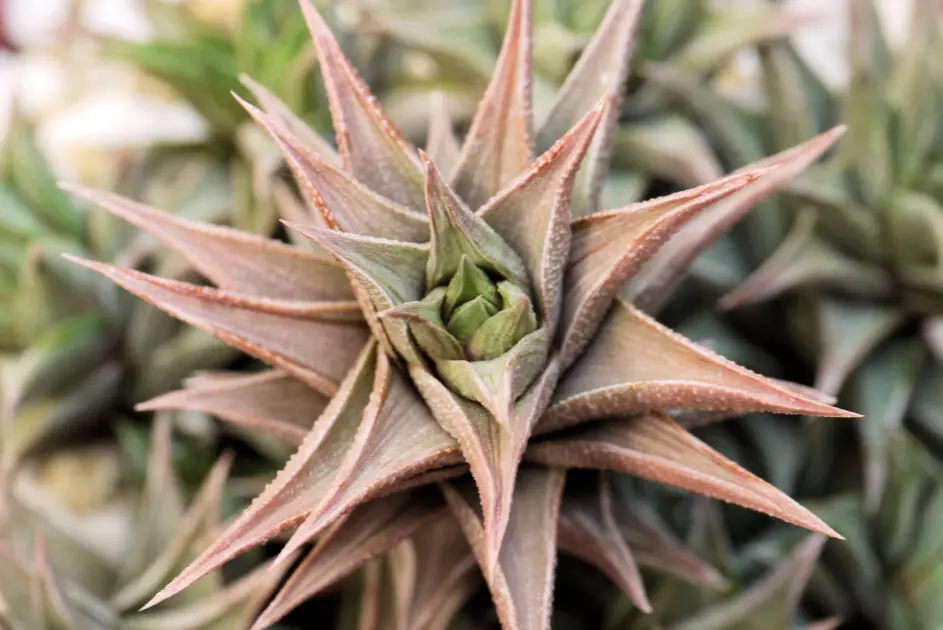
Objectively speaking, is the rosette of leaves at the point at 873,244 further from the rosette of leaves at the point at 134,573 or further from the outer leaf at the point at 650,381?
the rosette of leaves at the point at 134,573

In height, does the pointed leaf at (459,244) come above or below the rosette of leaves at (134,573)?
above

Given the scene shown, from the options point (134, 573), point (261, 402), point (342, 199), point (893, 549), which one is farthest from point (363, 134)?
point (893, 549)

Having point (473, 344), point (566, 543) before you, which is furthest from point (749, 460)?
point (473, 344)

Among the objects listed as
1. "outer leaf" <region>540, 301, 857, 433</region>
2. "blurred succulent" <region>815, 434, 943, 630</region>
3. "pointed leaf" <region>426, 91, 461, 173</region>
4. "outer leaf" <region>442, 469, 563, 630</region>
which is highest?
"pointed leaf" <region>426, 91, 461, 173</region>

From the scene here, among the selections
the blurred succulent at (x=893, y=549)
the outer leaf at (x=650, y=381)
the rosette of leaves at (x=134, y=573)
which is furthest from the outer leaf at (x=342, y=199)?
the blurred succulent at (x=893, y=549)

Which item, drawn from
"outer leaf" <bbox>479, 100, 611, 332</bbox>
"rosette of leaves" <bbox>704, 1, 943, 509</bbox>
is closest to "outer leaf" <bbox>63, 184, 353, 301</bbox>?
"outer leaf" <bbox>479, 100, 611, 332</bbox>

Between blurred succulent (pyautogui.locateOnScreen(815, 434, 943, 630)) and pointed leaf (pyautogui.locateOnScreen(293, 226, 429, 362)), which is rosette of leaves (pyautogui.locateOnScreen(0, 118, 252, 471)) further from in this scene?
blurred succulent (pyautogui.locateOnScreen(815, 434, 943, 630))

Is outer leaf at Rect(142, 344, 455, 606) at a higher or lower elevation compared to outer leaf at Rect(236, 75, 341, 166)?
lower
